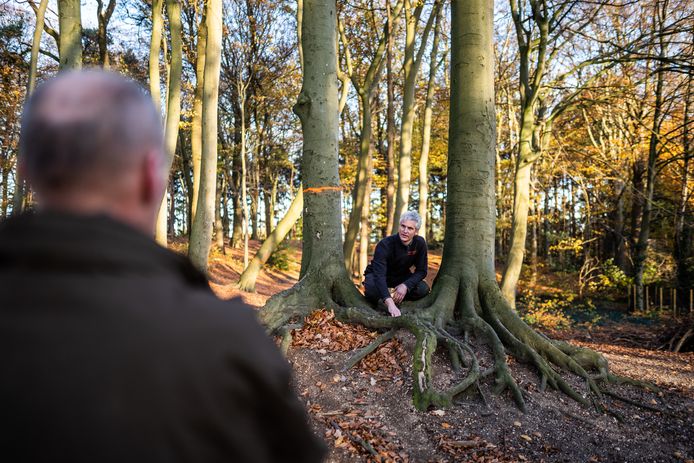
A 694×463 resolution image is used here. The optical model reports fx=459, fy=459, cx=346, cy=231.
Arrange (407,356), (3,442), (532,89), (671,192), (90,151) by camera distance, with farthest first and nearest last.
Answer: (671,192)
(532,89)
(407,356)
(90,151)
(3,442)

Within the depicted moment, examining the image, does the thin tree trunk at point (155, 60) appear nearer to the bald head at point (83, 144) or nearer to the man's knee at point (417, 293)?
the man's knee at point (417, 293)

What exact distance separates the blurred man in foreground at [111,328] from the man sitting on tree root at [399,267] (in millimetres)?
4671

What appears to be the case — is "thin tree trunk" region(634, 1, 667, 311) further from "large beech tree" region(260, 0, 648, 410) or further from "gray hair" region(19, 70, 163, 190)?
"gray hair" region(19, 70, 163, 190)

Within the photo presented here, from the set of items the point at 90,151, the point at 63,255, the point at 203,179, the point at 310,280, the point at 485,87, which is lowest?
the point at 310,280

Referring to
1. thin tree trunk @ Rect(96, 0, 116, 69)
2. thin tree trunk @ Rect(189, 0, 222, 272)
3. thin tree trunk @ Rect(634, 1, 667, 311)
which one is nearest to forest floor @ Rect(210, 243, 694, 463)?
thin tree trunk @ Rect(189, 0, 222, 272)

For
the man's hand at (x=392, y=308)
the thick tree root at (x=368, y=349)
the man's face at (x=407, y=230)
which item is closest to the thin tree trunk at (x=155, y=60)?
the man's face at (x=407, y=230)

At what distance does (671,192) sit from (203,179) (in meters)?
19.0

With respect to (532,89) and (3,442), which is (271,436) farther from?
(532,89)

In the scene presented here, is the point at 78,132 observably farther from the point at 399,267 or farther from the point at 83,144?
the point at 399,267

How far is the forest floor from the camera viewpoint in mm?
3898

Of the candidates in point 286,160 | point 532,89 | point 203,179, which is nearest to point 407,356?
point 203,179

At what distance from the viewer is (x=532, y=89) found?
12.4m

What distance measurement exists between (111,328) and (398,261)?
211 inches

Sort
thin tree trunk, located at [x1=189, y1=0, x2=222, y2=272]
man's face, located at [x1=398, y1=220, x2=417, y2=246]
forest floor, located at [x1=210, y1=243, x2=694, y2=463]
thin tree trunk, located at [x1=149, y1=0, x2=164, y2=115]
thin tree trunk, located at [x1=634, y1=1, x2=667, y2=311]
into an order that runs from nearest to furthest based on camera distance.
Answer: forest floor, located at [x1=210, y1=243, x2=694, y2=463]
man's face, located at [x1=398, y1=220, x2=417, y2=246]
thin tree trunk, located at [x1=189, y1=0, x2=222, y2=272]
thin tree trunk, located at [x1=149, y1=0, x2=164, y2=115]
thin tree trunk, located at [x1=634, y1=1, x2=667, y2=311]
